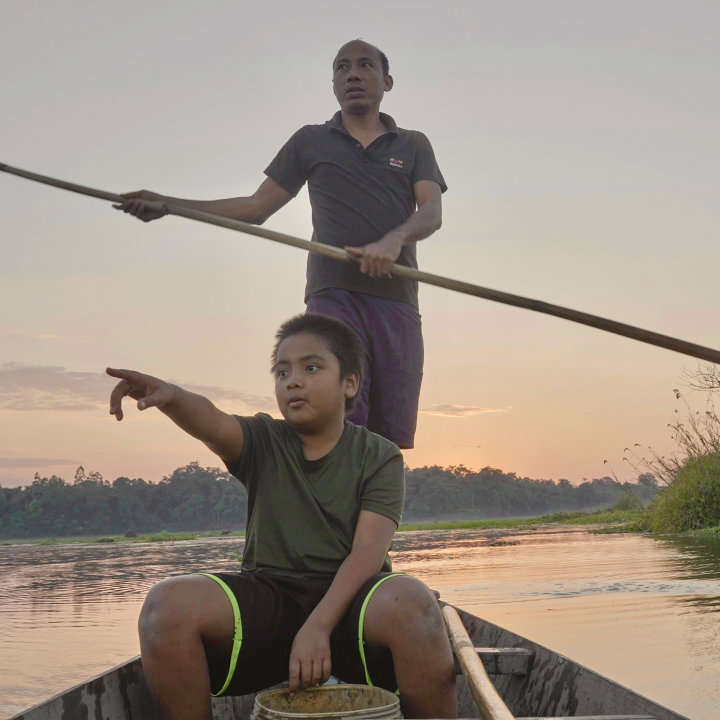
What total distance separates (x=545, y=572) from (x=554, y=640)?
107 inches

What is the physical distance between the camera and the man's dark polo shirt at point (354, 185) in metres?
2.80

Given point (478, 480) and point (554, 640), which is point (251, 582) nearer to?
point (554, 640)

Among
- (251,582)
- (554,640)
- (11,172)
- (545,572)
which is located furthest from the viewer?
(545,572)

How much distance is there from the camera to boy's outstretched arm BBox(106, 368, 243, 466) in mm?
1634

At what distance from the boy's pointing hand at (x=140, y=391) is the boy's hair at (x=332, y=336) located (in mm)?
386

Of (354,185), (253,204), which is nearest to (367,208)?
(354,185)

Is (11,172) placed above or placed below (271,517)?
above

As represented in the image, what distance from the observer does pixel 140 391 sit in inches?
66.8

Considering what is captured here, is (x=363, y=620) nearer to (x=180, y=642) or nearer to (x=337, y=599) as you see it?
(x=337, y=599)

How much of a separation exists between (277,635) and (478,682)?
49 centimetres

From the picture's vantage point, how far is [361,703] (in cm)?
159

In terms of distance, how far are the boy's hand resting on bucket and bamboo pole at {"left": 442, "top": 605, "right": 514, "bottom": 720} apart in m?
0.29

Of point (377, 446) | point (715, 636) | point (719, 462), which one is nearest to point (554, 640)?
point (715, 636)

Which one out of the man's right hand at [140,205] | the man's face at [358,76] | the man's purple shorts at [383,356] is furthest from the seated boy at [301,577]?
the man's face at [358,76]
